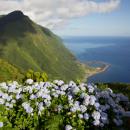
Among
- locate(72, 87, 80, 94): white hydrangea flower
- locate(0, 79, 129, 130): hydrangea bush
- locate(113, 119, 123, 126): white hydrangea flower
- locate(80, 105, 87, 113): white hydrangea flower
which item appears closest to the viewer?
locate(0, 79, 129, 130): hydrangea bush

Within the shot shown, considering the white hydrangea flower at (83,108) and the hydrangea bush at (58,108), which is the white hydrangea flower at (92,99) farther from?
→ the white hydrangea flower at (83,108)

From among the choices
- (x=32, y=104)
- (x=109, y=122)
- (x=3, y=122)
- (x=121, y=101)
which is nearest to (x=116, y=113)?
(x=109, y=122)

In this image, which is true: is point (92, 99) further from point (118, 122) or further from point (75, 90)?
point (118, 122)

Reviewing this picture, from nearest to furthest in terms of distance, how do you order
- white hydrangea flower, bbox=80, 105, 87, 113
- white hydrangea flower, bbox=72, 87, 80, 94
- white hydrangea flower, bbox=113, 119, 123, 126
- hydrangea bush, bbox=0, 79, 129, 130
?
hydrangea bush, bbox=0, 79, 129, 130 → white hydrangea flower, bbox=80, 105, 87, 113 → white hydrangea flower, bbox=113, 119, 123, 126 → white hydrangea flower, bbox=72, 87, 80, 94

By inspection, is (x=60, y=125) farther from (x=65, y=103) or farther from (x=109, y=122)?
(x=109, y=122)

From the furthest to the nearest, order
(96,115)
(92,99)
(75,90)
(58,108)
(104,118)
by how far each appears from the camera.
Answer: (75,90) < (92,99) < (58,108) < (104,118) < (96,115)

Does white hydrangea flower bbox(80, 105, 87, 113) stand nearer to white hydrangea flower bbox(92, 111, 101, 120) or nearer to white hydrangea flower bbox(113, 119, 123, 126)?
white hydrangea flower bbox(92, 111, 101, 120)

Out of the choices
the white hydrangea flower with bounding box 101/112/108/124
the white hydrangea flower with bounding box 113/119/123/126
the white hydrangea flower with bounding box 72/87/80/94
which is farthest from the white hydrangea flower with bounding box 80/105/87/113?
the white hydrangea flower with bounding box 113/119/123/126

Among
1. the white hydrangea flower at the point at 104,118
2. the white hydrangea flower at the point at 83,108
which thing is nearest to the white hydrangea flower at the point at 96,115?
the white hydrangea flower at the point at 104,118

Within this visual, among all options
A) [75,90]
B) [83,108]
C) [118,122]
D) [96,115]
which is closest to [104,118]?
[96,115]
